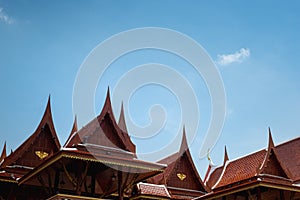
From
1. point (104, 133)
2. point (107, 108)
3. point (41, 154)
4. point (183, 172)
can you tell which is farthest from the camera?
point (183, 172)

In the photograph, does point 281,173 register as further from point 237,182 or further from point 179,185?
point 179,185

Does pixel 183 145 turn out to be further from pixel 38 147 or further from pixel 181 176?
pixel 38 147

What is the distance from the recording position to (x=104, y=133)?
16.4m

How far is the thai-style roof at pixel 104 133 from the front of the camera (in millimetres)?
15935

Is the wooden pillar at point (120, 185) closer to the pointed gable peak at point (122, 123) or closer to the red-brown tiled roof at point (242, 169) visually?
the pointed gable peak at point (122, 123)

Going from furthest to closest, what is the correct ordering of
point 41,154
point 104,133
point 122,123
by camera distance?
1. point 41,154
2. point 122,123
3. point 104,133

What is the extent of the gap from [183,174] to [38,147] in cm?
780

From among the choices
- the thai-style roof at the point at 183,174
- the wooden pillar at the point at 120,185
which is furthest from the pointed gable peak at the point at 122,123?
the thai-style roof at the point at 183,174

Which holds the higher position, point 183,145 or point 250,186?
point 183,145

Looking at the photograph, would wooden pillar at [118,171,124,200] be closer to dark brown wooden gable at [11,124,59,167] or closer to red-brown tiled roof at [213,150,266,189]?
dark brown wooden gable at [11,124,59,167]

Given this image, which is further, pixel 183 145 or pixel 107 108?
pixel 183 145

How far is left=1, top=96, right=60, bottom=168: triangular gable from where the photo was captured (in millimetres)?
17969

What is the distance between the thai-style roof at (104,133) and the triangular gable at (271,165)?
5.51m

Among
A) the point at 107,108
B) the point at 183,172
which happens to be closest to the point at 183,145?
the point at 183,172
